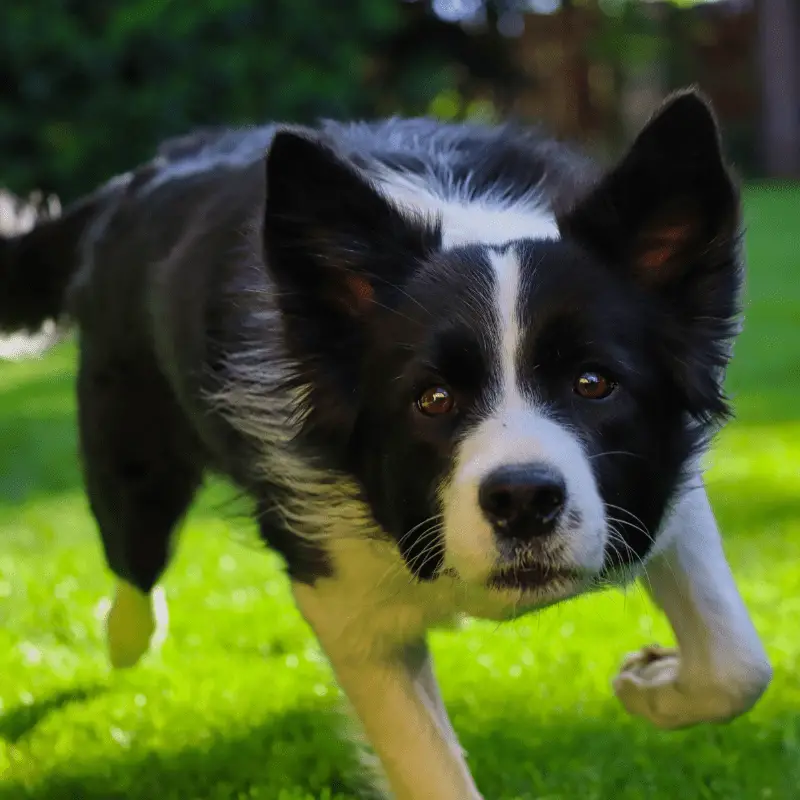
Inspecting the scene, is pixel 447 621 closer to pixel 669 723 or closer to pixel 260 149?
pixel 669 723

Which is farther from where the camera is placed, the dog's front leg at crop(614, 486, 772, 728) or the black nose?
the dog's front leg at crop(614, 486, 772, 728)

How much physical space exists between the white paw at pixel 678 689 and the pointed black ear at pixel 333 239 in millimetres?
1189

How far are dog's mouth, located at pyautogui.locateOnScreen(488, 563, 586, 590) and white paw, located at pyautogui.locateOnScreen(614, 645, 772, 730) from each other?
27.6 inches

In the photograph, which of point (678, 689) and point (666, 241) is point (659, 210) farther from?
point (678, 689)

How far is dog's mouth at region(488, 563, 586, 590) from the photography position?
271 cm

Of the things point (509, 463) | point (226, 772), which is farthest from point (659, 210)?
point (226, 772)

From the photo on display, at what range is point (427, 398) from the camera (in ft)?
9.32

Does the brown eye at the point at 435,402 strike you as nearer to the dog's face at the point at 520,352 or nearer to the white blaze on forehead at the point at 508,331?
the dog's face at the point at 520,352

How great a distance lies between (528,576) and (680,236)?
0.85m

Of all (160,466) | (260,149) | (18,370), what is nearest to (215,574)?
(160,466)

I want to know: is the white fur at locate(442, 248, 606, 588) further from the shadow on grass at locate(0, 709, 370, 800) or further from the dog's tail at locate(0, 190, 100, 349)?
the dog's tail at locate(0, 190, 100, 349)

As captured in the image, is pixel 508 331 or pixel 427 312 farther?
pixel 427 312

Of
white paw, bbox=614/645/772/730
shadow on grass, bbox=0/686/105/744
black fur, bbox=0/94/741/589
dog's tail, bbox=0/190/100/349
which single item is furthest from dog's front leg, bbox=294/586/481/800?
dog's tail, bbox=0/190/100/349

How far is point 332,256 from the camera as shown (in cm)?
309
